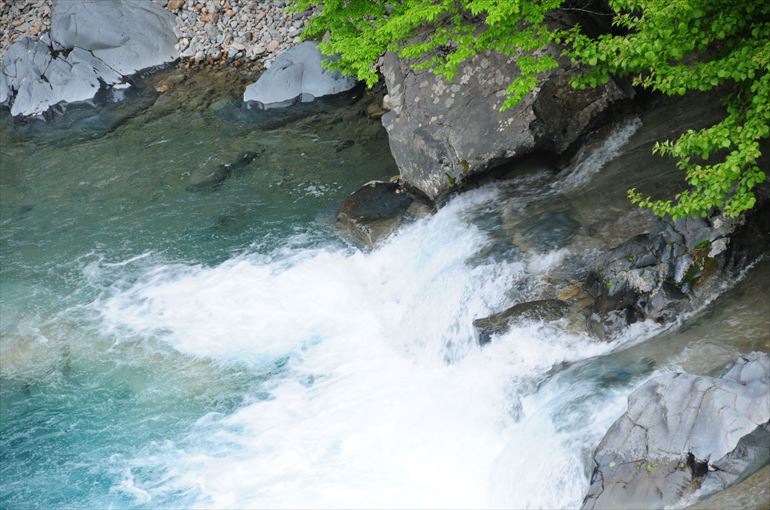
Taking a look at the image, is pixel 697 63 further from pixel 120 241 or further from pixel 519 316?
pixel 120 241

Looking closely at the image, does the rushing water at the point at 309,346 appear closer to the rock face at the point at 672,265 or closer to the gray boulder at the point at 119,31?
the rock face at the point at 672,265

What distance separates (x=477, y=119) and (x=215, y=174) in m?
6.12

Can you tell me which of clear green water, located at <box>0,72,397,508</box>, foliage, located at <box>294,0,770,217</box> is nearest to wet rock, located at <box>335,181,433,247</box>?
clear green water, located at <box>0,72,397,508</box>

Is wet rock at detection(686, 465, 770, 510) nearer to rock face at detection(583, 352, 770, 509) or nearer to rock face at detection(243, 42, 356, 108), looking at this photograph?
rock face at detection(583, 352, 770, 509)

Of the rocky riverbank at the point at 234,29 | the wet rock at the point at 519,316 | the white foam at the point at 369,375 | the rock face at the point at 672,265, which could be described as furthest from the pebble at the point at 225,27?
the rock face at the point at 672,265

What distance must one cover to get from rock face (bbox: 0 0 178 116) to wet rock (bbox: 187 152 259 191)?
5.87 m

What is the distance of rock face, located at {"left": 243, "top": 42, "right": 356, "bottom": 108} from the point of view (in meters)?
18.1

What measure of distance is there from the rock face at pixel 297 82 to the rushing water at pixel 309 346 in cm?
268

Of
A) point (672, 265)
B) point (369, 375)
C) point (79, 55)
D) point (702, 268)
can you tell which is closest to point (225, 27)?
point (79, 55)

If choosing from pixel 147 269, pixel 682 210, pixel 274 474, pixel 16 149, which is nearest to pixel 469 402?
pixel 274 474

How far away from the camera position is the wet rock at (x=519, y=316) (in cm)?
971

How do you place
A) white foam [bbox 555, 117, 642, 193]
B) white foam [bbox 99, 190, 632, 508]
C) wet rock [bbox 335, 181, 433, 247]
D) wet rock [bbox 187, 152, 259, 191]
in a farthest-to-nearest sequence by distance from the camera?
wet rock [bbox 187, 152, 259, 191]
wet rock [bbox 335, 181, 433, 247]
white foam [bbox 555, 117, 642, 193]
white foam [bbox 99, 190, 632, 508]

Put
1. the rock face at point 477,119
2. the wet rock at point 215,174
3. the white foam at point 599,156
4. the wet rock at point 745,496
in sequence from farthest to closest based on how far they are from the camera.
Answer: the wet rock at point 215,174, the rock face at point 477,119, the white foam at point 599,156, the wet rock at point 745,496

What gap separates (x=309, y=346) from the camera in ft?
37.7
